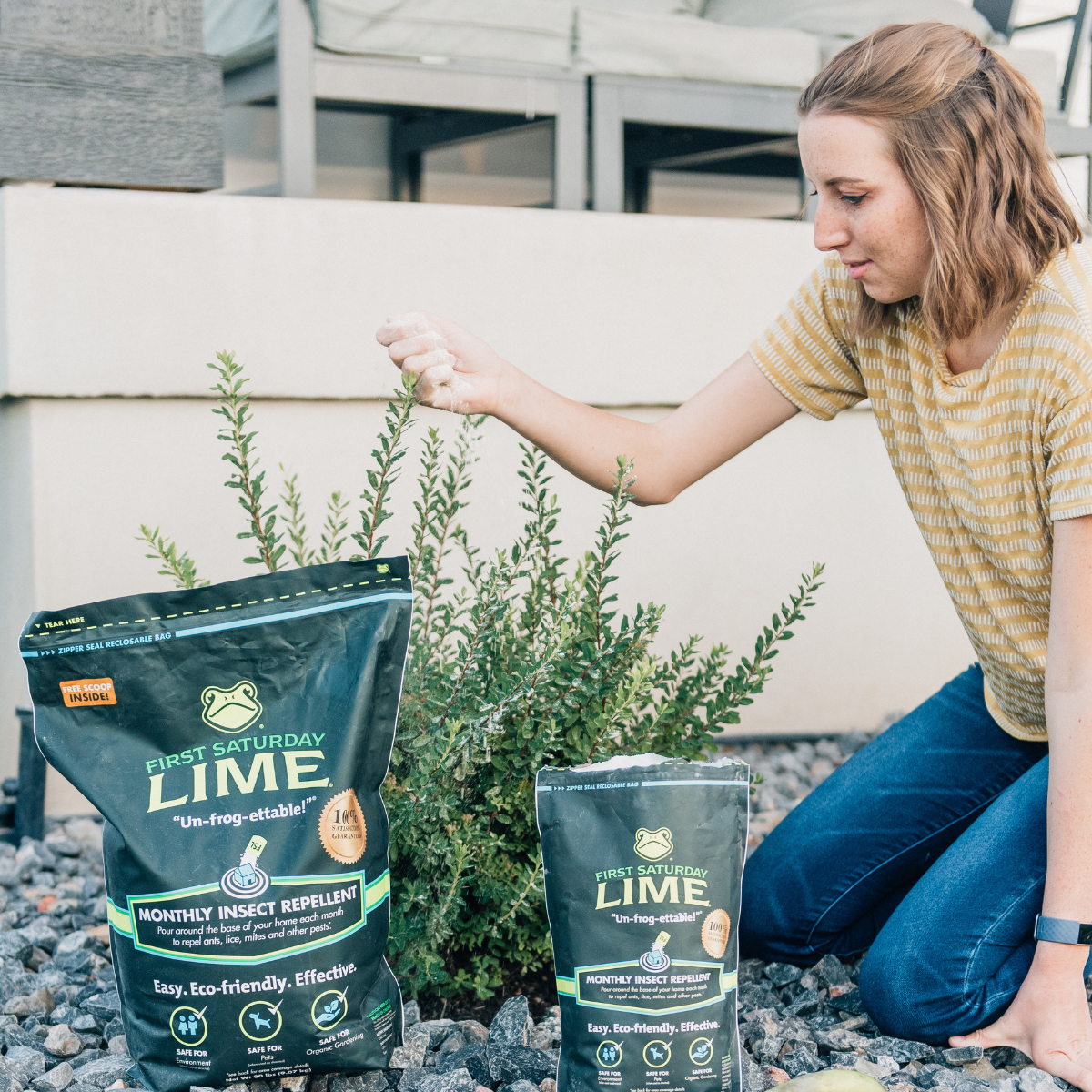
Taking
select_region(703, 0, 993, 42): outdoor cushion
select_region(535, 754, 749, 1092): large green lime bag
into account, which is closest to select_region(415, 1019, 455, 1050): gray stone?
select_region(535, 754, 749, 1092): large green lime bag

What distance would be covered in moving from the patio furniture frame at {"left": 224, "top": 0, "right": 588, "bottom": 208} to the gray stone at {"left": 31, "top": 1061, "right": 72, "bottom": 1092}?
1725 mm

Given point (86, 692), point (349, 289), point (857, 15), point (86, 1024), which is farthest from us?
point (857, 15)

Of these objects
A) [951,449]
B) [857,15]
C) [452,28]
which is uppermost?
[857,15]

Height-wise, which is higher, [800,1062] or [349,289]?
[349,289]

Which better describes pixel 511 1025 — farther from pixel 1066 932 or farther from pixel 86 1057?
pixel 1066 932

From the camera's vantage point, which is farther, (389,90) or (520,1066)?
(389,90)

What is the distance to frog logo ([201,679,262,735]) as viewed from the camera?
1276mm

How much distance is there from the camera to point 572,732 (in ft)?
5.06

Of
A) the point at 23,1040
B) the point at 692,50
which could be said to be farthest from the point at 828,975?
the point at 692,50

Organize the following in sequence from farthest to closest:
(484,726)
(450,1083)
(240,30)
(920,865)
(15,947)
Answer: (240,30) → (920,865) → (15,947) → (484,726) → (450,1083)

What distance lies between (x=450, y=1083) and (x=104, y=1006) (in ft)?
1.80

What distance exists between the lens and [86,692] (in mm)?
1263

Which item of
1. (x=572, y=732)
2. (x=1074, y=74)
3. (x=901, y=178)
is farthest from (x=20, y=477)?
(x=1074, y=74)

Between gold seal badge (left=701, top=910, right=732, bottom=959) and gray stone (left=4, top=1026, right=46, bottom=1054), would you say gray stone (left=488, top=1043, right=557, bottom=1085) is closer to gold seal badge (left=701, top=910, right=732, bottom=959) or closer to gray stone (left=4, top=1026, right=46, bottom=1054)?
gold seal badge (left=701, top=910, right=732, bottom=959)
